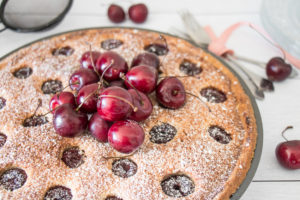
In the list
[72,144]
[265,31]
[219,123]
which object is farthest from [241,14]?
[72,144]

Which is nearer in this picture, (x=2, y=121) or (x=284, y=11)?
(x=2, y=121)

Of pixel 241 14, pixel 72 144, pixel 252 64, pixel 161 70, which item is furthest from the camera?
pixel 241 14

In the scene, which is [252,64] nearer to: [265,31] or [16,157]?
[265,31]

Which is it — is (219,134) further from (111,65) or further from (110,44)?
(110,44)

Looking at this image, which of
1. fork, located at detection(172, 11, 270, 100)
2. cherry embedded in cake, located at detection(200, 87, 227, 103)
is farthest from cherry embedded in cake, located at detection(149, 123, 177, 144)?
fork, located at detection(172, 11, 270, 100)


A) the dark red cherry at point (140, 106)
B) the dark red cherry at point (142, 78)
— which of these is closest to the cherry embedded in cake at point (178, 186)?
the dark red cherry at point (140, 106)

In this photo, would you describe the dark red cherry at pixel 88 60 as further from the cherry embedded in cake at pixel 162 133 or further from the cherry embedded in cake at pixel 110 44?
the cherry embedded in cake at pixel 162 133

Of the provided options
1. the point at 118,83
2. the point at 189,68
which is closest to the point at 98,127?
the point at 118,83

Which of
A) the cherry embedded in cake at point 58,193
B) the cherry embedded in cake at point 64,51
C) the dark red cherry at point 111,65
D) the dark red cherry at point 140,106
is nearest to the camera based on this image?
the cherry embedded in cake at point 58,193
